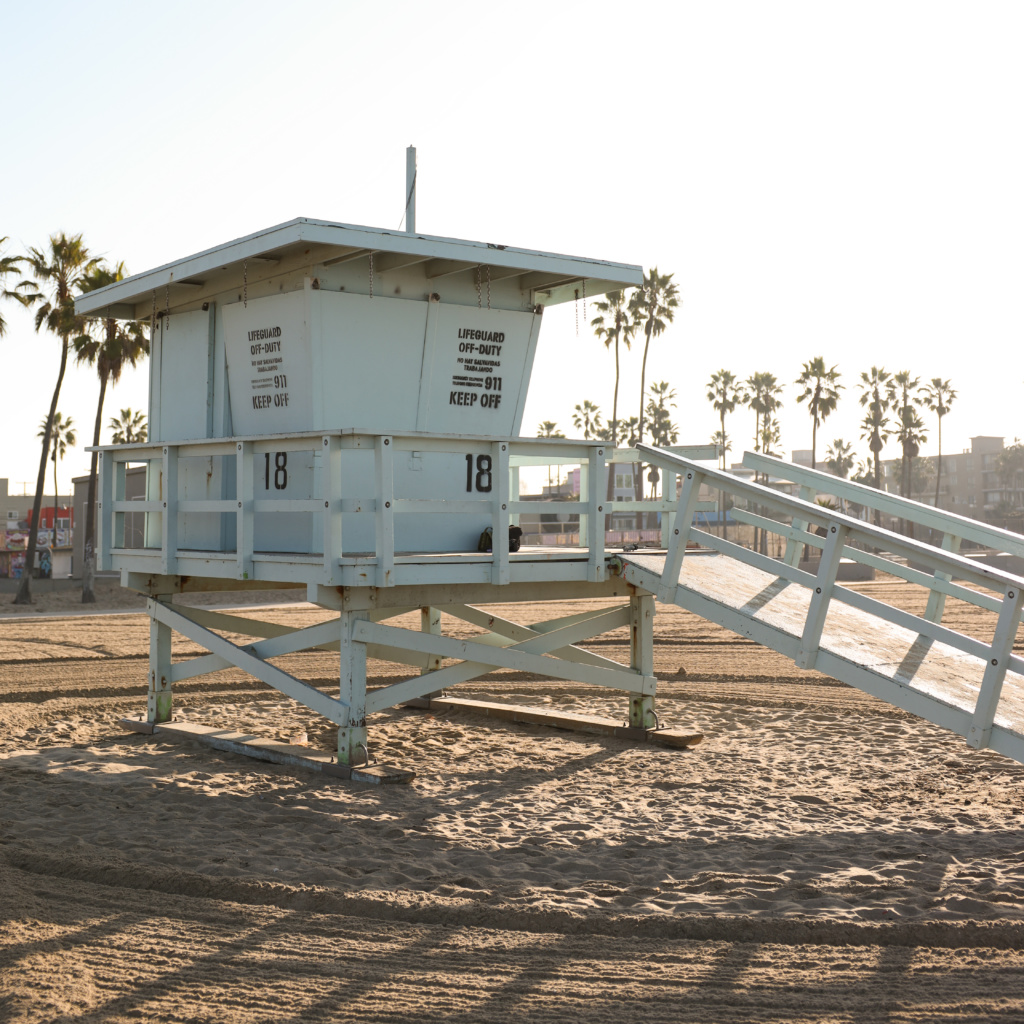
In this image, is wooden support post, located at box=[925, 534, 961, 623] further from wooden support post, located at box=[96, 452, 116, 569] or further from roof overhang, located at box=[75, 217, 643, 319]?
wooden support post, located at box=[96, 452, 116, 569]

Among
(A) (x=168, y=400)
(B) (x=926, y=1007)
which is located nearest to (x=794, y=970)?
(B) (x=926, y=1007)

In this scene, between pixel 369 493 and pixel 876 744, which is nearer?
pixel 369 493

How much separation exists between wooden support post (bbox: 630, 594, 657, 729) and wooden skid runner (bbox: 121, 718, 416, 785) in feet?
8.55

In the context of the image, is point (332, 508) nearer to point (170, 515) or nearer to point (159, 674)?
point (170, 515)

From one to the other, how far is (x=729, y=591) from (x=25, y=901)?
206 inches

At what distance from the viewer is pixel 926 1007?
411cm

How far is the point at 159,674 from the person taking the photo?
10.4 metres

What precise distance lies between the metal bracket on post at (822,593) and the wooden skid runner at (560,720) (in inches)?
116

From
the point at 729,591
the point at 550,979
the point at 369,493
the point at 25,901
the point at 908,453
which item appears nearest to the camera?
the point at 550,979

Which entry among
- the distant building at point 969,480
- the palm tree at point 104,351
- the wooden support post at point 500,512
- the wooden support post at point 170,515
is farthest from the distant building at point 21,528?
the distant building at point 969,480

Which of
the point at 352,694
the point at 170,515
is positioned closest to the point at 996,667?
the point at 352,694

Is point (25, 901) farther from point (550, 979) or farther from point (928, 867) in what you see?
point (928, 867)

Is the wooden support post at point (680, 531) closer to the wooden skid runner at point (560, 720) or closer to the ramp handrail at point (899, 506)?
the ramp handrail at point (899, 506)

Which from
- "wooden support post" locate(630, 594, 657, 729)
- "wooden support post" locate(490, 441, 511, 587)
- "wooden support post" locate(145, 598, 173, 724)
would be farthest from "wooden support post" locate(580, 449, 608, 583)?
"wooden support post" locate(145, 598, 173, 724)
